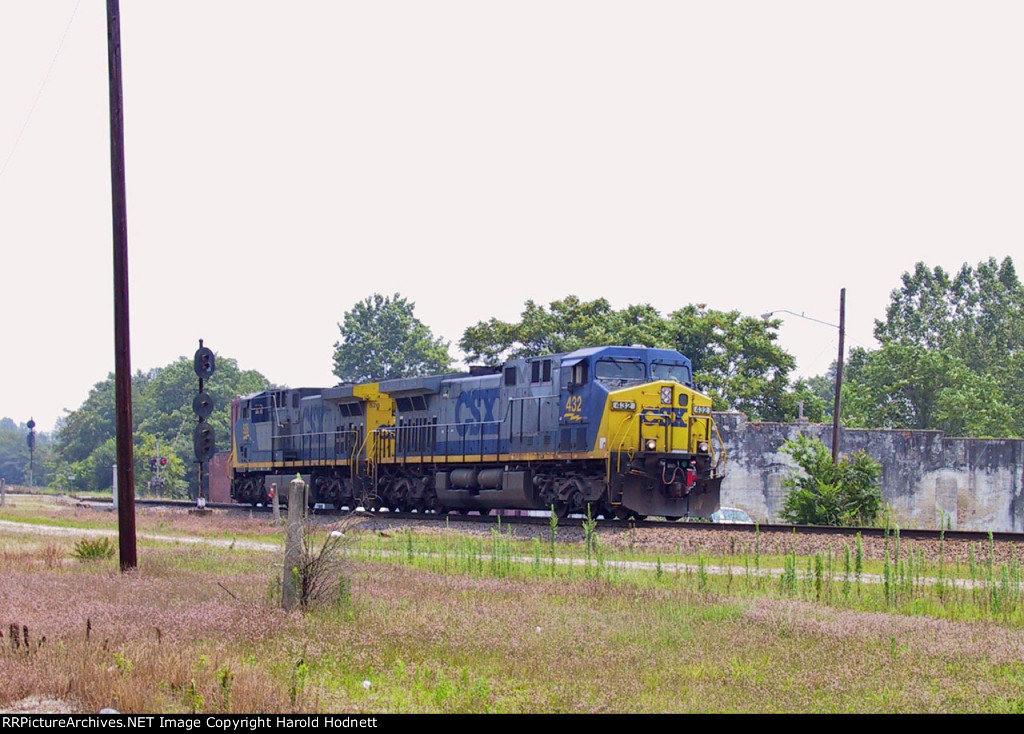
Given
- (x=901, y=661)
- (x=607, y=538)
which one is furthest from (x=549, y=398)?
(x=901, y=661)

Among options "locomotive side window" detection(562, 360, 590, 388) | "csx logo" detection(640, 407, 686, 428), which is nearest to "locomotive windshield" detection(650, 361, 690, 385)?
"csx logo" detection(640, 407, 686, 428)

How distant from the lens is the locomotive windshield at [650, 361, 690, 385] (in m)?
26.5

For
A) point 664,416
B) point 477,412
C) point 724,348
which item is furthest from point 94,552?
point 724,348

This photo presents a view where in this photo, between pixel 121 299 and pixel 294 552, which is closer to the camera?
pixel 294 552

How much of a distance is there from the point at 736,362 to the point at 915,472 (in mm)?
14026

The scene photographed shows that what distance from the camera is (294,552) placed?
11.9 metres

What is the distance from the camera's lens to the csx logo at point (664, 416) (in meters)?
25.2

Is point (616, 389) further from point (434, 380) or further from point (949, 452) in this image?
point (949, 452)

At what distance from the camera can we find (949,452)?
42.4 meters

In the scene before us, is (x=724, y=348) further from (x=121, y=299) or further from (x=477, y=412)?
(x=121, y=299)

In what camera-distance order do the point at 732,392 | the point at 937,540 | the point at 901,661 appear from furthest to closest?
1. the point at 732,392
2. the point at 937,540
3. the point at 901,661

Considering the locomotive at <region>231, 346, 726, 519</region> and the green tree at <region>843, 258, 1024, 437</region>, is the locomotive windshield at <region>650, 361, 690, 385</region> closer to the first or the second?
the locomotive at <region>231, 346, 726, 519</region>

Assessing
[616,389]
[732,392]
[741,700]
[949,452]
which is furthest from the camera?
[732,392]

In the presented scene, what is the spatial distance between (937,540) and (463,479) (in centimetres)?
1297
